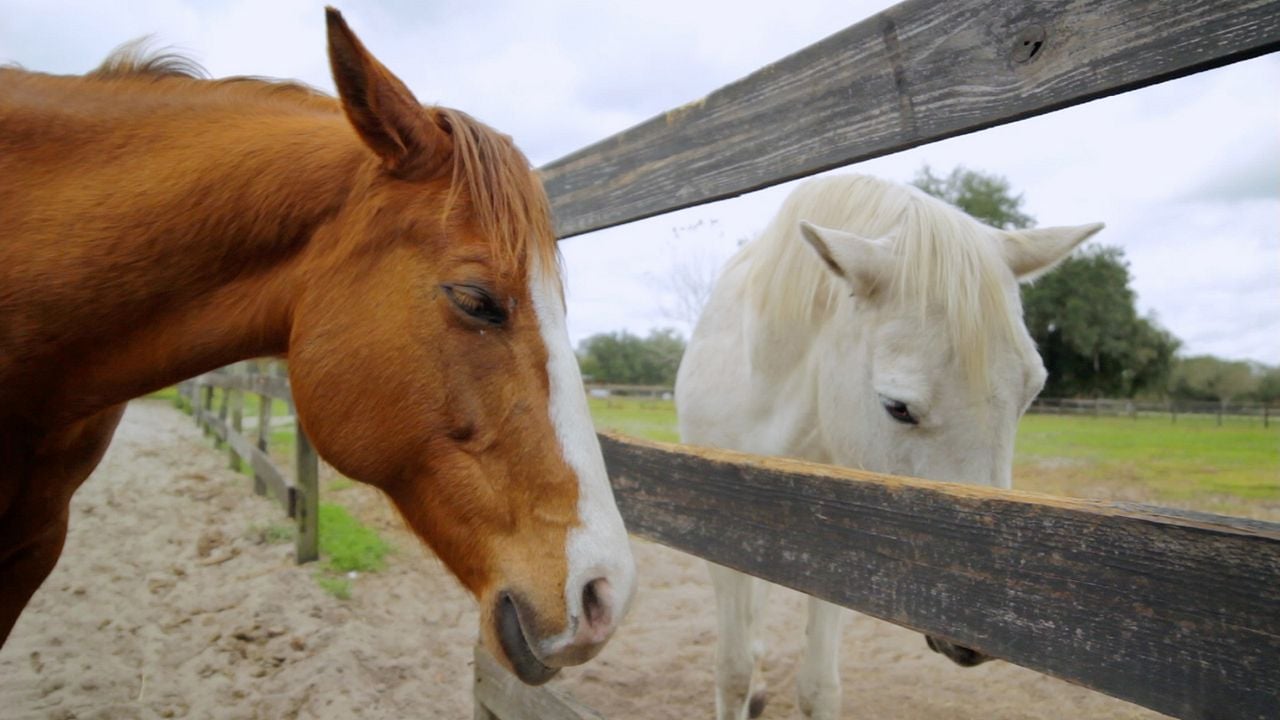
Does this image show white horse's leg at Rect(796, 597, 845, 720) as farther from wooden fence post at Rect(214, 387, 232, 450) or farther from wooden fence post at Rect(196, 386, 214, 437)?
wooden fence post at Rect(196, 386, 214, 437)

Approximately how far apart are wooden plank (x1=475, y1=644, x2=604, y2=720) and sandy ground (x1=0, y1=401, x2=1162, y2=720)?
3.05ft

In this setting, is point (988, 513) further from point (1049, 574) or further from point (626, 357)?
point (626, 357)

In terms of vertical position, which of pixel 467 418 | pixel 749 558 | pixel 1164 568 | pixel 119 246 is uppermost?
pixel 119 246

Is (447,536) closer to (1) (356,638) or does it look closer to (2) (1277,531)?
(2) (1277,531)

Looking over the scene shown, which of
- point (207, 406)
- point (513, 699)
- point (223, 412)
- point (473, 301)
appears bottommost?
point (513, 699)

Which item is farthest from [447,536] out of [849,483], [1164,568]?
[1164,568]

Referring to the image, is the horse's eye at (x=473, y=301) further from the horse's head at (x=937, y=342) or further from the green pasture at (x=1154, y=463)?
the green pasture at (x=1154, y=463)

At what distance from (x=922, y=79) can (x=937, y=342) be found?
908 mm

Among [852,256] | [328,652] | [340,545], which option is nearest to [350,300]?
[852,256]

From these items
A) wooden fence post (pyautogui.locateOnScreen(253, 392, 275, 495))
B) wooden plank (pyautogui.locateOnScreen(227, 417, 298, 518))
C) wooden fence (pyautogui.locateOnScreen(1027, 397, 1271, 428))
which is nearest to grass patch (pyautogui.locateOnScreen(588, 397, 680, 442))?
wooden fence post (pyautogui.locateOnScreen(253, 392, 275, 495))

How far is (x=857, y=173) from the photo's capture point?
266 centimetres

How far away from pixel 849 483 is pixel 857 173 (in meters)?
1.69

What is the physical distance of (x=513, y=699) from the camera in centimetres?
253

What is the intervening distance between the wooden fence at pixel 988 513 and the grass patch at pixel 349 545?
452cm
